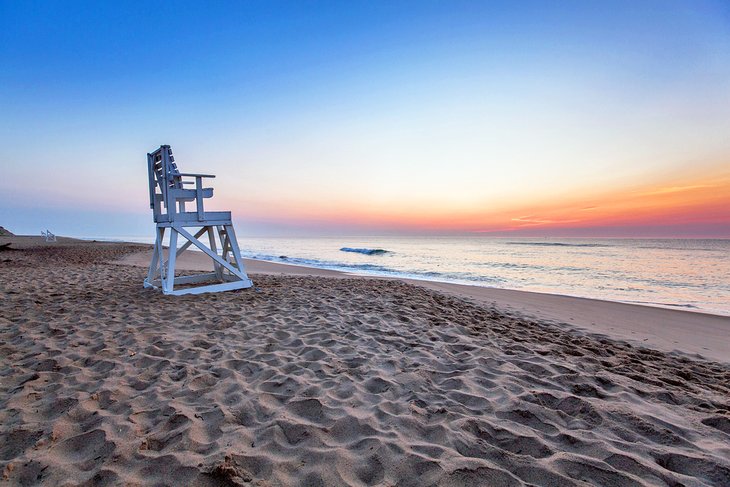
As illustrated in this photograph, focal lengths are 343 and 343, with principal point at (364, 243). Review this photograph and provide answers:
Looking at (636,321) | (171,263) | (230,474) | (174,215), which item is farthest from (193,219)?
(636,321)

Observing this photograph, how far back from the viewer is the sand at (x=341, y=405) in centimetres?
182

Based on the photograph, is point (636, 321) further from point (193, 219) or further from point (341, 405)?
point (193, 219)

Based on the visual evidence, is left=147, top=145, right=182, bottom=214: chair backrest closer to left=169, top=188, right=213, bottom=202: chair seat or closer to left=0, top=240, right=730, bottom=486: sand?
left=169, top=188, right=213, bottom=202: chair seat

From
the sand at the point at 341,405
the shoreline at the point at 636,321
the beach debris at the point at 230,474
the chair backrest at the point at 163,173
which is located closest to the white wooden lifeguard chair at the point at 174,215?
the chair backrest at the point at 163,173

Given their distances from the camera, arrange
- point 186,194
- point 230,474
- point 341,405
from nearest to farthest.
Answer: point 230,474
point 341,405
point 186,194

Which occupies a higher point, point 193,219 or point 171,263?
point 193,219

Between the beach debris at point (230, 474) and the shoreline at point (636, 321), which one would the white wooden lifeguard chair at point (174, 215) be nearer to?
the beach debris at point (230, 474)

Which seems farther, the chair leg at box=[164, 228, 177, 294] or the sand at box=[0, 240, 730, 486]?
the chair leg at box=[164, 228, 177, 294]

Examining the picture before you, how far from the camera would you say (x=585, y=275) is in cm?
1487

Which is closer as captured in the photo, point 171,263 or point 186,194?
point 171,263

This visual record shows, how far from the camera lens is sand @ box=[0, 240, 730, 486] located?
71.8 inches

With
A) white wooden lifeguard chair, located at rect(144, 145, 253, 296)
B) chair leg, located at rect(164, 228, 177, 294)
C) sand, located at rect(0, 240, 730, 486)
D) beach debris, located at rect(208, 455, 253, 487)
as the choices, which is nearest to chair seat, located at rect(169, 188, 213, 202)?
white wooden lifeguard chair, located at rect(144, 145, 253, 296)

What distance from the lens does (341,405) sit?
2488mm

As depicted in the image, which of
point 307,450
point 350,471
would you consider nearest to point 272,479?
point 307,450
